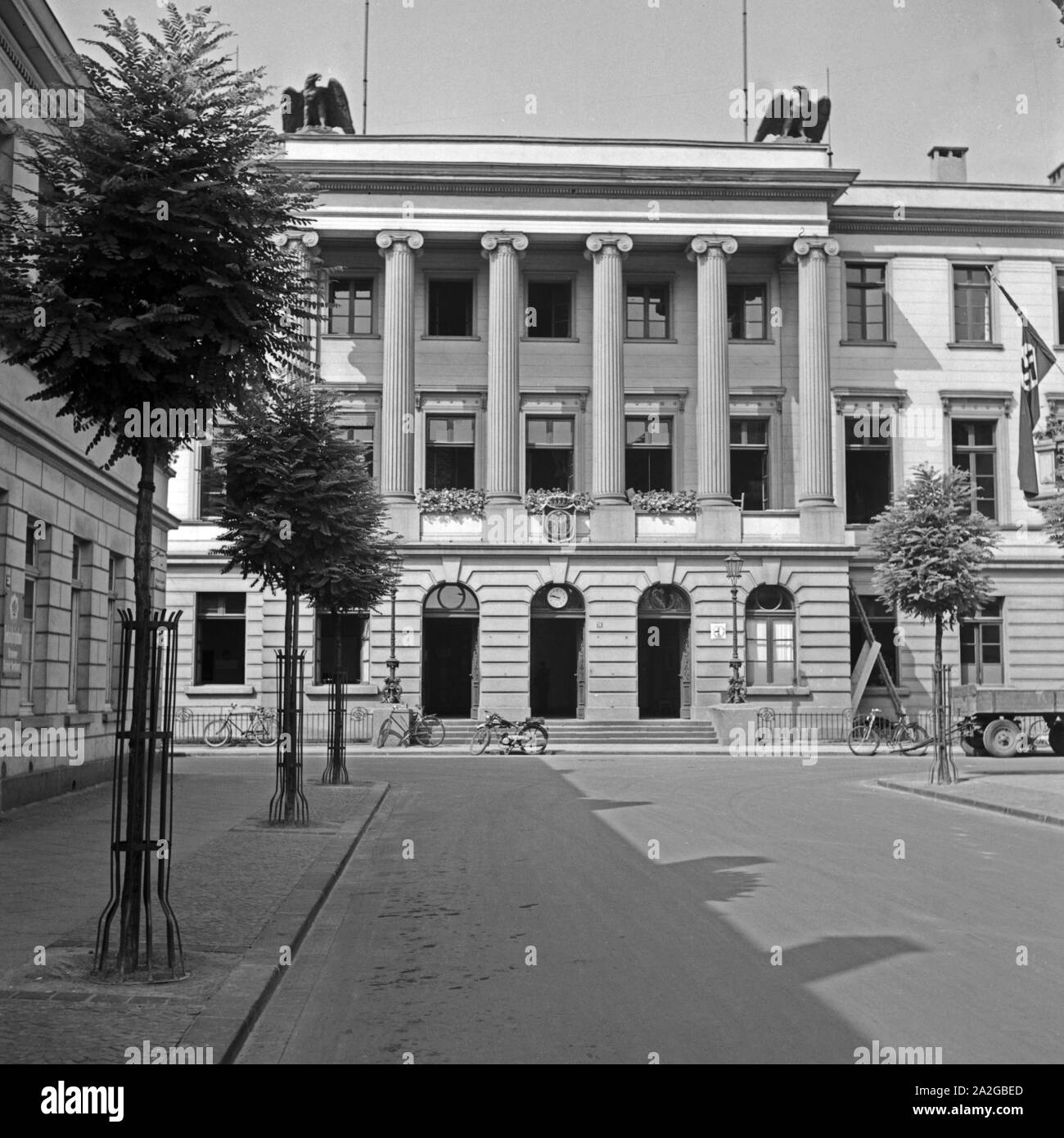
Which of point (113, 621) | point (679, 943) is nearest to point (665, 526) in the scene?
point (113, 621)

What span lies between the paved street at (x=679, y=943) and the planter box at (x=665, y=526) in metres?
24.1

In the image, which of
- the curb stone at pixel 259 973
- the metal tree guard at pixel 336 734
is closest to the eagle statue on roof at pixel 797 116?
the metal tree guard at pixel 336 734

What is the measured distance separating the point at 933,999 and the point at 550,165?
39.1 m

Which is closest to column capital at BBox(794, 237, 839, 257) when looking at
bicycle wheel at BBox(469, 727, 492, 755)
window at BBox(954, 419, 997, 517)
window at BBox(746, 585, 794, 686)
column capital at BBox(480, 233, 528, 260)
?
window at BBox(954, 419, 997, 517)

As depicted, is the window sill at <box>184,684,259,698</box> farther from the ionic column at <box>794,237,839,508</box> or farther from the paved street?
the paved street

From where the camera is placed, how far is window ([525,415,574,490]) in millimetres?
45688

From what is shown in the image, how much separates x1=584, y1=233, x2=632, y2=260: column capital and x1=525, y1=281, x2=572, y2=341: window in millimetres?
2342

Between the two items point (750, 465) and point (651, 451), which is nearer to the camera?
point (651, 451)

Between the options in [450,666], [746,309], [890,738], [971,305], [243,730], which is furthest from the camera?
[971,305]

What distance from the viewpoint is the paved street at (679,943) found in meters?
7.15

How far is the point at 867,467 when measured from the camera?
153 feet

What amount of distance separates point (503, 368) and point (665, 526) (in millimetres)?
7126

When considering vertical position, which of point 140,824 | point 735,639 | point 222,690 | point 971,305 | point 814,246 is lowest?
point 140,824

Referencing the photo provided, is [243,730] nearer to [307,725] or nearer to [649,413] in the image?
[307,725]
